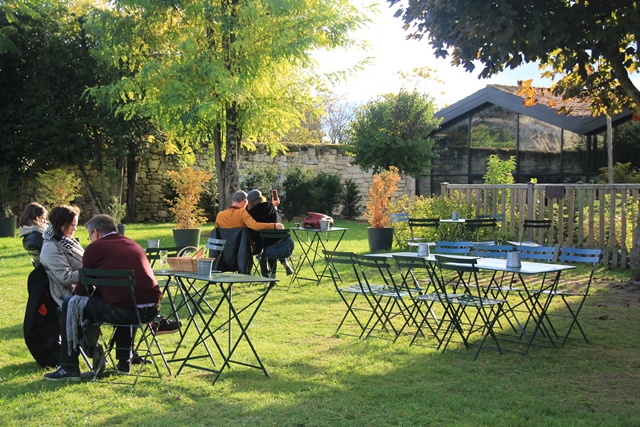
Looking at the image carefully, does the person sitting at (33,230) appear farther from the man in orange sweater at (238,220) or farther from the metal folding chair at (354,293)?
the man in orange sweater at (238,220)

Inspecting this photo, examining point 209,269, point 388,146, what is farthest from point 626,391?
point 388,146

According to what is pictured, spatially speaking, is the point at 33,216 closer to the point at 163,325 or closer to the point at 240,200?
the point at 163,325

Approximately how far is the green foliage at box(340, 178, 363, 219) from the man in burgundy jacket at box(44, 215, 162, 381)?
18.2m

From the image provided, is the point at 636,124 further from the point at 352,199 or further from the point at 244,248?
the point at 244,248

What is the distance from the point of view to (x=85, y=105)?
19.1 meters

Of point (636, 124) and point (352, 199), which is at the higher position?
point (636, 124)

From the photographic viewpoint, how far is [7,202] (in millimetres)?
17859

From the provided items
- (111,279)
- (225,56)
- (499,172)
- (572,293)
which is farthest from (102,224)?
(499,172)

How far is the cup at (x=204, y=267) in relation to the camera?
545cm

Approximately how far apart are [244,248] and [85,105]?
1192 centimetres

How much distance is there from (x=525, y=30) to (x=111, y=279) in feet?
15.8

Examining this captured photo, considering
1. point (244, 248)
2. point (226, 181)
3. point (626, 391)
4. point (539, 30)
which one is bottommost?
point (626, 391)

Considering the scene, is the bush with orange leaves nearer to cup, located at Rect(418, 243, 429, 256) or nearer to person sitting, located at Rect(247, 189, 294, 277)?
person sitting, located at Rect(247, 189, 294, 277)

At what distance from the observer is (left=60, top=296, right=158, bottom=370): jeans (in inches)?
203
